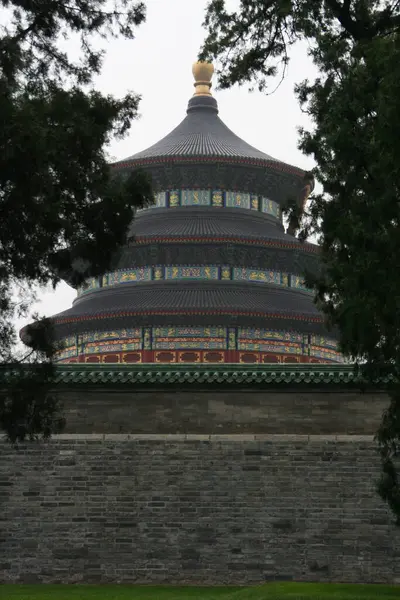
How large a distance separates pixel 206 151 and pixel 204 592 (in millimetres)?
17563

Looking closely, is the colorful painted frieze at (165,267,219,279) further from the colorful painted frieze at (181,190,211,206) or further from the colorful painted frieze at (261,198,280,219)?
the colorful painted frieze at (261,198,280,219)

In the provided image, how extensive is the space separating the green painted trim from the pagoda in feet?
27.9

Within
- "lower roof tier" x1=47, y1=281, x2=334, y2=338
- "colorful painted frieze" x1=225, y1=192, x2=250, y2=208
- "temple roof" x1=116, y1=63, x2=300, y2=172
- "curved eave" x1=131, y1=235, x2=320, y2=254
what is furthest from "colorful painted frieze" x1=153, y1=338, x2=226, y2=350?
"temple roof" x1=116, y1=63, x2=300, y2=172

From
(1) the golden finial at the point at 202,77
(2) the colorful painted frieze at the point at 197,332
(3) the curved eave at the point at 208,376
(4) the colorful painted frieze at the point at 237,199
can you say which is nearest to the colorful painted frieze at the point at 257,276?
(2) the colorful painted frieze at the point at 197,332

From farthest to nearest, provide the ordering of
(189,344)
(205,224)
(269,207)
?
(269,207)
(205,224)
(189,344)

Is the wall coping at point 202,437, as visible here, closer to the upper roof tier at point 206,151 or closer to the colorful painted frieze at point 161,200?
the colorful painted frieze at point 161,200

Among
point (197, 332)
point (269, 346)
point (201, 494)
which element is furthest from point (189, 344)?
point (201, 494)

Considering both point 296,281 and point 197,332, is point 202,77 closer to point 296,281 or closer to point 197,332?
point 296,281

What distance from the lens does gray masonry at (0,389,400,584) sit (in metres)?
19.8

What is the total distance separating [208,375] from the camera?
20.5m

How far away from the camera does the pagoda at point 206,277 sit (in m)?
30.9

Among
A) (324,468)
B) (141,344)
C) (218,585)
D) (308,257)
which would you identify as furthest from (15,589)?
(308,257)

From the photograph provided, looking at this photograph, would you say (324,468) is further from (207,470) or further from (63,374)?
(63,374)

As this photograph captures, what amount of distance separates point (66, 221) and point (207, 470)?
746 cm
